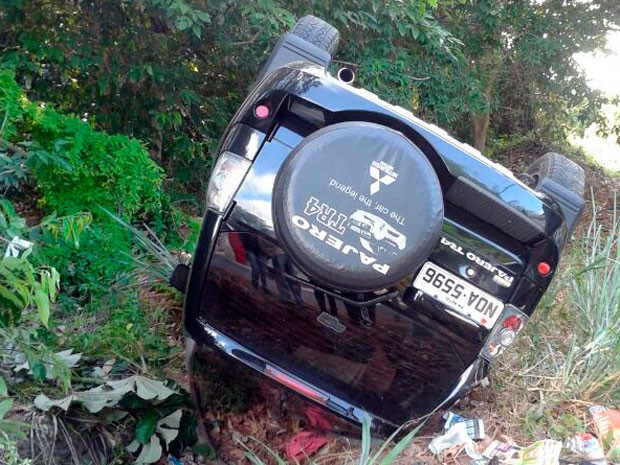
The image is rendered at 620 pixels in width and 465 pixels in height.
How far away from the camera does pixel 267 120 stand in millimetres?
2602

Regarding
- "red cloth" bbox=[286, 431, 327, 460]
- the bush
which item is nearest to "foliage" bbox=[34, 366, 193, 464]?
"red cloth" bbox=[286, 431, 327, 460]

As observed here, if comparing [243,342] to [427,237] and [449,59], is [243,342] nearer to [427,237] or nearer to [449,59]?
[427,237]

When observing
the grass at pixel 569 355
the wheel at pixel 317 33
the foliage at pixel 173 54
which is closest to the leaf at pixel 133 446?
the grass at pixel 569 355

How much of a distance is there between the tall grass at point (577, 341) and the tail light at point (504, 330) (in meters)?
0.70

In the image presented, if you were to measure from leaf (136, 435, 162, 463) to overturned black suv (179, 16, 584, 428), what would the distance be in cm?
49

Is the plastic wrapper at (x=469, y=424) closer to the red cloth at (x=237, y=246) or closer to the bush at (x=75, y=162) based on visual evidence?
the red cloth at (x=237, y=246)

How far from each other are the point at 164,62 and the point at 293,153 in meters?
3.01

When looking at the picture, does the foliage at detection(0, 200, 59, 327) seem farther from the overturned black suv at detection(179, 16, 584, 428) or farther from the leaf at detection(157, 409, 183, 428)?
the leaf at detection(157, 409, 183, 428)

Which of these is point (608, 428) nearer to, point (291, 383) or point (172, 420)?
point (291, 383)

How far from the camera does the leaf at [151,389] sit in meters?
2.84

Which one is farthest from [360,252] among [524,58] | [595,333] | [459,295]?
[524,58]

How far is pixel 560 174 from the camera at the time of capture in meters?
3.44

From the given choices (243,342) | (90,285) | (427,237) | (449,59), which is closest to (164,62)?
(90,285)

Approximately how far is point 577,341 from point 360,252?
6.10 feet
